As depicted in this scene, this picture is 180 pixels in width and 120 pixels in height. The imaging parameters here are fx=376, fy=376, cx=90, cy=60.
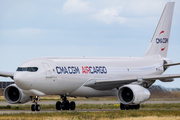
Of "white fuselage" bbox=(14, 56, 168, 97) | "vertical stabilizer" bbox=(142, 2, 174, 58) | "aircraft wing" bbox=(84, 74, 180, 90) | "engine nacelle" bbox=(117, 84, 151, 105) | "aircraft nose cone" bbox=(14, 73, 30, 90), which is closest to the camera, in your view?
"aircraft nose cone" bbox=(14, 73, 30, 90)

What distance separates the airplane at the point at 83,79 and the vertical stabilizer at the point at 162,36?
1.74m

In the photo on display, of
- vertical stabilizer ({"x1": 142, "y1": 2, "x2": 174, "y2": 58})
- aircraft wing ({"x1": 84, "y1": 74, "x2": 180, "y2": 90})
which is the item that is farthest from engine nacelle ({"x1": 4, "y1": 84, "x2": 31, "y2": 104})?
vertical stabilizer ({"x1": 142, "y1": 2, "x2": 174, "y2": 58})

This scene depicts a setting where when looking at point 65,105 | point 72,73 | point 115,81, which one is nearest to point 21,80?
point 72,73

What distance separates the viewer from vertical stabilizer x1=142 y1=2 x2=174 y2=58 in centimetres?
4041

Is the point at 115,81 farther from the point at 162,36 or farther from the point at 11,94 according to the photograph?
the point at 162,36

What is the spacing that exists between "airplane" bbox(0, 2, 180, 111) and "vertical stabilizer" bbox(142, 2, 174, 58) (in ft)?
5.72

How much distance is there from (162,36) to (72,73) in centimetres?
1471

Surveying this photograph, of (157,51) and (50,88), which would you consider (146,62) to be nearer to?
(157,51)

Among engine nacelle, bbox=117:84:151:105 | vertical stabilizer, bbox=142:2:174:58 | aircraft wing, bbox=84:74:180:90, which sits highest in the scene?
vertical stabilizer, bbox=142:2:174:58

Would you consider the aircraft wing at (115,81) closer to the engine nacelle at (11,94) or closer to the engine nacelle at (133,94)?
the engine nacelle at (133,94)

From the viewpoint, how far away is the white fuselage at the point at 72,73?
2738 centimetres

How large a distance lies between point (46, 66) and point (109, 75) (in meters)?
7.30

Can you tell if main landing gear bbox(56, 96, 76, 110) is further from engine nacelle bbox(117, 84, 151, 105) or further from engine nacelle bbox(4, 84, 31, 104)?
engine nacelle bbox(117, 84, 151, 105)

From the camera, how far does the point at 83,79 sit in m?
31.0
